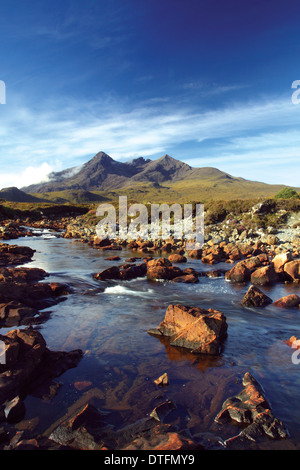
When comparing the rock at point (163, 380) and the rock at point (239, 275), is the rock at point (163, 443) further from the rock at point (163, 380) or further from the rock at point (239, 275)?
the rock at point (239, 275)

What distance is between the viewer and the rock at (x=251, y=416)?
505 cm

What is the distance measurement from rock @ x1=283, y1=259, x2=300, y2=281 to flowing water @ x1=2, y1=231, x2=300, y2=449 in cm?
292

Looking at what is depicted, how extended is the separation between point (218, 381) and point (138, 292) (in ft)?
27.4

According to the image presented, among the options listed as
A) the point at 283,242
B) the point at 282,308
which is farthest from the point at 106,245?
the point at 282,308

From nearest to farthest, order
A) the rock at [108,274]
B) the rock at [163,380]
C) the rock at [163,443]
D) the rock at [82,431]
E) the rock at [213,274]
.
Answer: the rock at [163,443] < the rock at [82,431] < the rock at [163,380] < the rock at [108,274] < the rock at [213,274]

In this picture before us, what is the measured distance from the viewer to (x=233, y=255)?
24016 mm

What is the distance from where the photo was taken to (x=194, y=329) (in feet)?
28.0

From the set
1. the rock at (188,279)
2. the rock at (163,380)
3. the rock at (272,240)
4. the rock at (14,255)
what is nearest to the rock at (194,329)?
the rock at (163,380)

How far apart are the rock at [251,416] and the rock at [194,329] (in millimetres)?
2078

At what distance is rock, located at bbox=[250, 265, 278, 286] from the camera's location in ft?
53.3

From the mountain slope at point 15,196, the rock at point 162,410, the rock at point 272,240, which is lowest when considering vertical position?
the rock at point 162,410

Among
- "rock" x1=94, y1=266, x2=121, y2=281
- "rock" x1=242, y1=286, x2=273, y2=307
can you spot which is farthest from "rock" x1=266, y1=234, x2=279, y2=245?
"rock" x1=94, y1=266, x2=121, y2=281

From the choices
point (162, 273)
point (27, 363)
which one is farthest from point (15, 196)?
point (27, 363)

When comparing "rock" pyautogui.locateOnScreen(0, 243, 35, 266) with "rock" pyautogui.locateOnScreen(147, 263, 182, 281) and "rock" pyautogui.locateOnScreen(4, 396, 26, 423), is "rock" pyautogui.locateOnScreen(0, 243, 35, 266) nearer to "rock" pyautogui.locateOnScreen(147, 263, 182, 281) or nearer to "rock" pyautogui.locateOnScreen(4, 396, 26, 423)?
"rock" pyautogui.locateOnScreen(147, 263, 182, 281)
